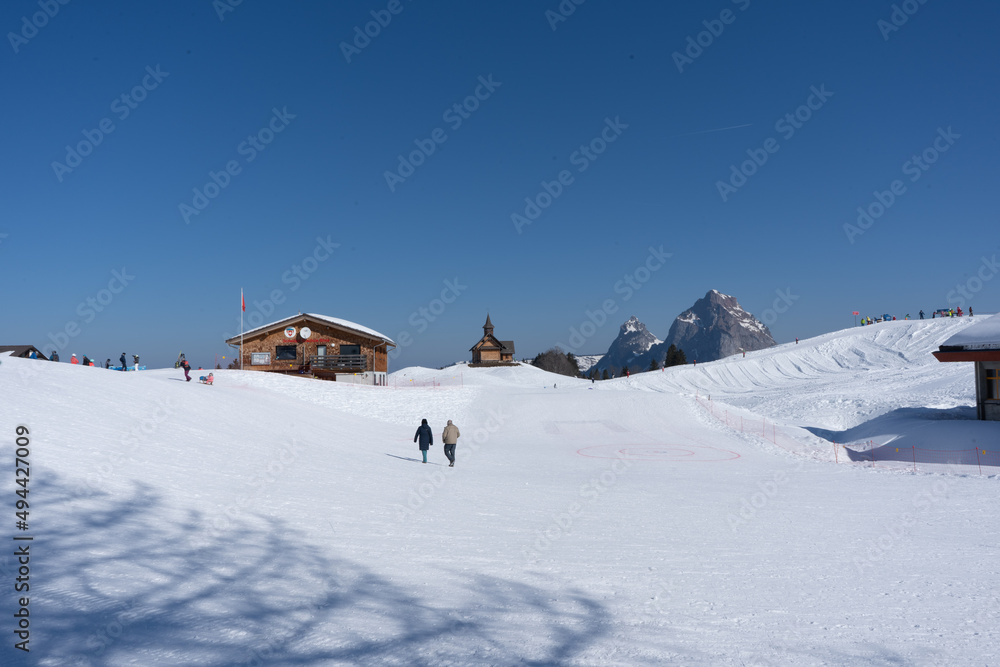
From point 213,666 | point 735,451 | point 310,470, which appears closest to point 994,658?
point 213,666

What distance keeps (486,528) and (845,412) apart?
35427mm

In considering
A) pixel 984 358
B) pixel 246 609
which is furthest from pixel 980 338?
pixel 246 609

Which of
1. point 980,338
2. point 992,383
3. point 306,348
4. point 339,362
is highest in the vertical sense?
point 306,348

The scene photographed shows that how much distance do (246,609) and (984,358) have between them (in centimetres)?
3072

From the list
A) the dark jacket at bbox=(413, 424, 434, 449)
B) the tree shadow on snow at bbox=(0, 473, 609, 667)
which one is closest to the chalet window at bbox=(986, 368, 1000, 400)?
the dark jacket at bbox=(413, 424, 434, 449)

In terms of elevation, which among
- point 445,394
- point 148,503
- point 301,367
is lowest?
point 148,503

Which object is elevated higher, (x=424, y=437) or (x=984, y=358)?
(x=984, y=358)

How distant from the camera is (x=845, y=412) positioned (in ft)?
115

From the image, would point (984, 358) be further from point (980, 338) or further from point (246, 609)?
A: point (246, 609)

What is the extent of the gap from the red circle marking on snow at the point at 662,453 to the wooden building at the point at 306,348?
24.2m

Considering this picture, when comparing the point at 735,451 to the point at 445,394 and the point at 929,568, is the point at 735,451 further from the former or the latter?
the point at 445,394

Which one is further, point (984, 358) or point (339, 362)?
point (339, 362)

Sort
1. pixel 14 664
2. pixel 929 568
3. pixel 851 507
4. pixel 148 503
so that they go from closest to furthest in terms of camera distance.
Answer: pixel 14 664 < pixel 929 568 < pixel 148 503 < pixel 851 507

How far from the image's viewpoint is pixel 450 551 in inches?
302
